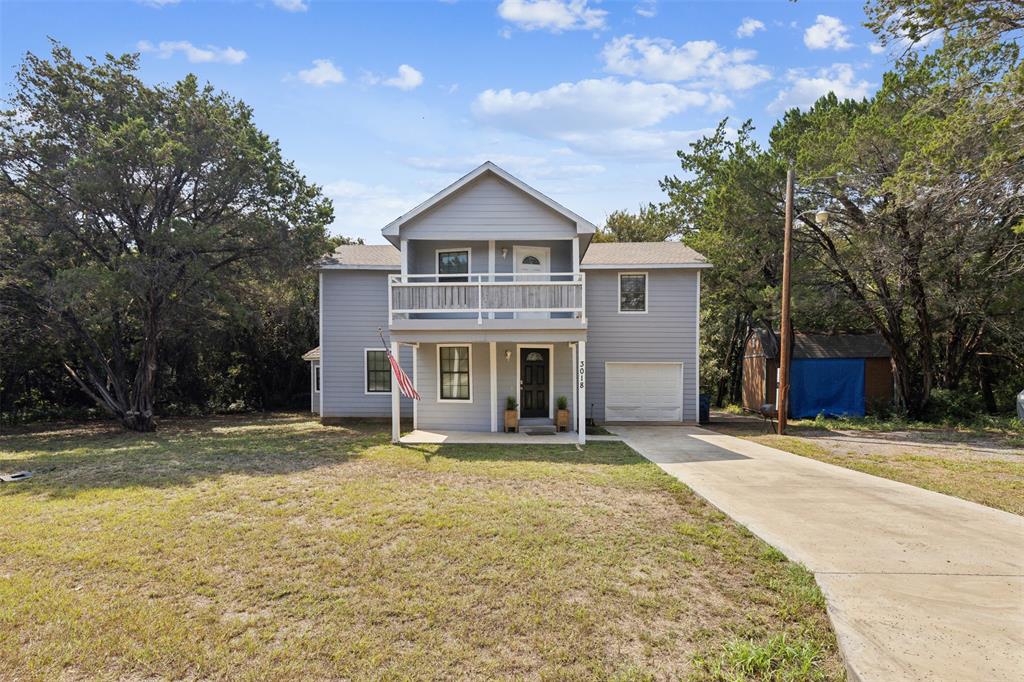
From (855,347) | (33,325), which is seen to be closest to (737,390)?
(855,347)

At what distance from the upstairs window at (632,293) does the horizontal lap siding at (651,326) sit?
0.45 ft

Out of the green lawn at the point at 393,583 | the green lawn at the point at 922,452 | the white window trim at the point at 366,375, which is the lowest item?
the green lawn at the point at 922,452

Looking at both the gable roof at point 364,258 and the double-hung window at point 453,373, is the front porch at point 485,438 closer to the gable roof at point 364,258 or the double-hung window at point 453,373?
the double-hung window at point 453,373

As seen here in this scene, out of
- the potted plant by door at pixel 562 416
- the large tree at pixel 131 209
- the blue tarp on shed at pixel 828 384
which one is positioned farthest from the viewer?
the blue tarp on shed at pixel 828 384

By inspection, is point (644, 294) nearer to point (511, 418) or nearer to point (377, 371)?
point (511, 418)

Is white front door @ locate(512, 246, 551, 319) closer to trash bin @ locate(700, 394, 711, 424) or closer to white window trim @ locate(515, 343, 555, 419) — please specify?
white window trim @ locate(515, 343, 555, 419)

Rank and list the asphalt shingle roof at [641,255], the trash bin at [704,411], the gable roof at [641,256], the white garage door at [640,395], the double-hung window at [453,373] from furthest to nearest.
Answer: the trash bin at [704,411] < the white garage door at [640,395] < the asphalt shingle roof at [641,255] < the gable roof at [641,256] < the double-hung window at [453,373]

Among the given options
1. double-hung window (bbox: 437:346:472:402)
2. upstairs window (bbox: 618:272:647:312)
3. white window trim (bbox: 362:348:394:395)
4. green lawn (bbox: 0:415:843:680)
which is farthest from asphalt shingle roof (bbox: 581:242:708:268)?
green lawn (bbox: 0:415:843:680)

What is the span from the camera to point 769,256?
16422 millimetres

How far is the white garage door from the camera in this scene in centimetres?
1508

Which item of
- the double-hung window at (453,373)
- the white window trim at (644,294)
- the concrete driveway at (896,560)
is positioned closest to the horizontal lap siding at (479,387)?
the double-hung window at (453,373)

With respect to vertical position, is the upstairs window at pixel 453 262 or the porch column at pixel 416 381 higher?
the upstairs window at pixel 453 262

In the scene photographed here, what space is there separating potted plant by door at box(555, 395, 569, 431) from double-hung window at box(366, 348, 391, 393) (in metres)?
5.61

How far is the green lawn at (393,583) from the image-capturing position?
3309 millimetres
